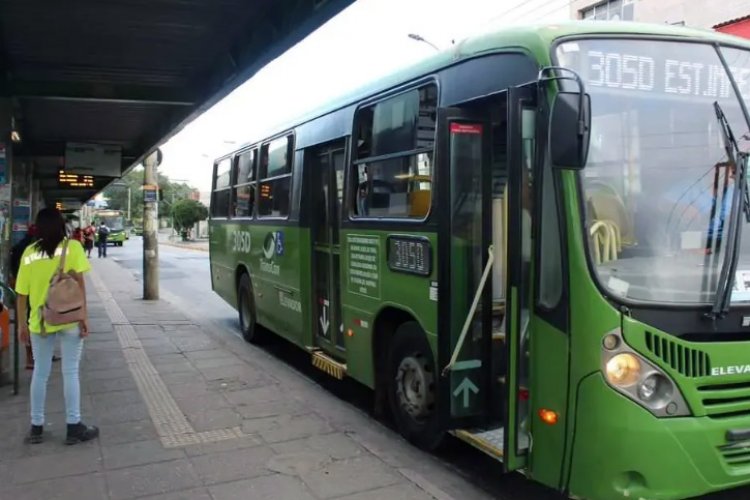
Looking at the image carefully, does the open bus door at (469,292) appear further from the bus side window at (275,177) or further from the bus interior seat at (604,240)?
the bus side window at (275,177)

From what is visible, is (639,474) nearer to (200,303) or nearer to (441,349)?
(441,349)

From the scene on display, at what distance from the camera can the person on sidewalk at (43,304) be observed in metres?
4.97

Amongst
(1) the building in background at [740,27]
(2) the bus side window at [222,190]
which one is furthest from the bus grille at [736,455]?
(1) the building in background at [740,27]

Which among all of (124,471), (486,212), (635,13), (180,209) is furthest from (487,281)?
(180,209)

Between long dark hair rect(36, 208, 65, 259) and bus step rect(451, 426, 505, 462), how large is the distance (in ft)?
11.0

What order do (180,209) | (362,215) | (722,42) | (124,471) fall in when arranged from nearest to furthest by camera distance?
1. (722,42)
2. (124,471)
3. (362,215)
4. (180,209)

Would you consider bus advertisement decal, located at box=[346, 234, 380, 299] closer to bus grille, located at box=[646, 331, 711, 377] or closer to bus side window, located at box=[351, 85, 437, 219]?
bus side window, located at box=[351, 85, 437, 219]

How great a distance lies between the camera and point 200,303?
587 inches

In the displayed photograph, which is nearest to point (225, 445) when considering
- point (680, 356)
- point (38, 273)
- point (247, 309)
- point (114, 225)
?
point (38, 273)

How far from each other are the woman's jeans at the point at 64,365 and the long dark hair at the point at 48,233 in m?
0.63

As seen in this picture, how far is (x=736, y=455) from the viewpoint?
3.32 m

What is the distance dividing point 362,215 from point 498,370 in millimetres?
1941

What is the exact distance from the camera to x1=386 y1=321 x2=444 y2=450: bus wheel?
190 inches

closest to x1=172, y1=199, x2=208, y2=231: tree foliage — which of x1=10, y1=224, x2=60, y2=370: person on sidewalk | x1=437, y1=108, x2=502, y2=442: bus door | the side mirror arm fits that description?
x1=10, y1=224, x2=60, y2=370: person on sidewalk
